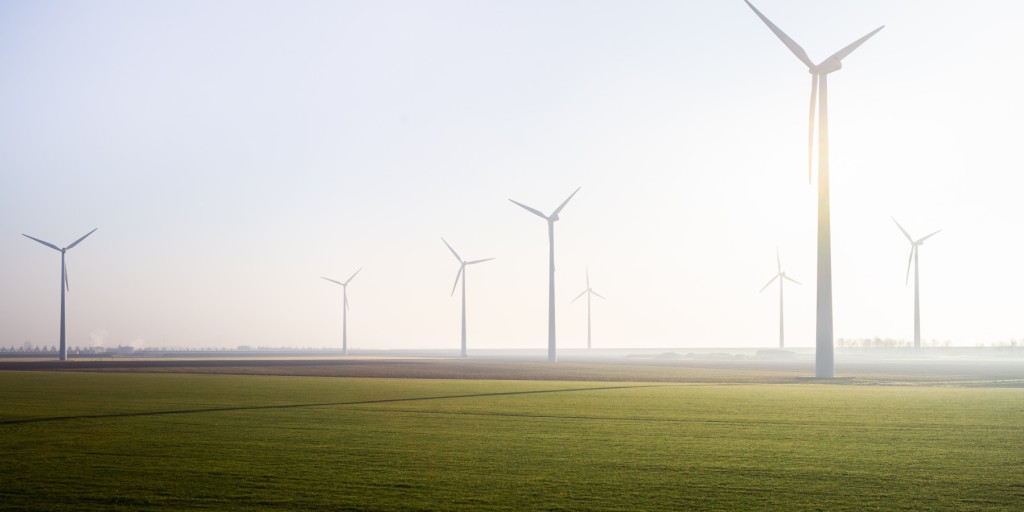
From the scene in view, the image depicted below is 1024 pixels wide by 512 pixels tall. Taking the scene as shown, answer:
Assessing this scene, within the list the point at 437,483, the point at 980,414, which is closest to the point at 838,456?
the point at 437,483

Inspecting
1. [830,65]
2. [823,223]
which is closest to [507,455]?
[823,223]

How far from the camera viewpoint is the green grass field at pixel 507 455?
1488 centimetres

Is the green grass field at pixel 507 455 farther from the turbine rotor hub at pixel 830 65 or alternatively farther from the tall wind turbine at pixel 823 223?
the turbine rotor hub at pixel 830 65

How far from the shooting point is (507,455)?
2003 centimetres

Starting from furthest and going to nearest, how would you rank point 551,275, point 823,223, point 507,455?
point 551,275
point 823,223
point 507,455

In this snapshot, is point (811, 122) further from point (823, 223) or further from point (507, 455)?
point (507, 455)

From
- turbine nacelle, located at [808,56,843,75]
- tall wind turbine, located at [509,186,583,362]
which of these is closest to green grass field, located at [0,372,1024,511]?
turbine nacelle, located at [808,56,843,75]

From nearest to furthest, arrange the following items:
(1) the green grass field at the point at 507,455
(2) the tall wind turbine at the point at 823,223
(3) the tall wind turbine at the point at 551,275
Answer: (1) the green grass field at the point at 507,455
(2) the tall wind turbine at the point at 823,223
(3) the tall wind turbine at the point at 551,275

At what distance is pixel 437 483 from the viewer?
53.5 ft

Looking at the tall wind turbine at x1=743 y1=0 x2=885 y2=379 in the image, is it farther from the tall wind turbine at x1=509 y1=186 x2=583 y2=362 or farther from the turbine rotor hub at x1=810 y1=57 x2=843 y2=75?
the tall wind turbine at x1=509 y1=186 x2=583 y2=362

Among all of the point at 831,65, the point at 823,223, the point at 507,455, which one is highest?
the point at 831,65

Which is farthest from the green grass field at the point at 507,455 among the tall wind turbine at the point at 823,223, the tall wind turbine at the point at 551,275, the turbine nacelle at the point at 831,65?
the tall wind turbine at the point at 551,275

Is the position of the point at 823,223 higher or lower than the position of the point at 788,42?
lower

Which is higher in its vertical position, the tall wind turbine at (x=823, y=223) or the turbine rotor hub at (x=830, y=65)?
the turbine rotor hub at (x=830, y=65)
